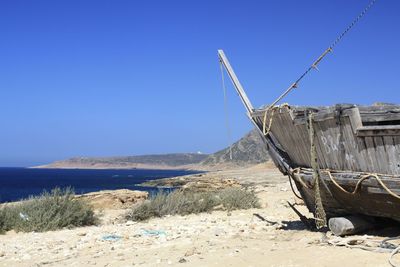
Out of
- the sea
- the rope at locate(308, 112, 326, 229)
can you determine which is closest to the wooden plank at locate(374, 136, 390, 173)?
the rope at locate(308, 112, 326, 229)

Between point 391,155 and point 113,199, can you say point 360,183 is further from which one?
point 113,199

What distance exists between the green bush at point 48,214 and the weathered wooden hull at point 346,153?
5.83m

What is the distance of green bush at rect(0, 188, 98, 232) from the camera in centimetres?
1159

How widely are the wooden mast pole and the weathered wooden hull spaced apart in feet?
3.82

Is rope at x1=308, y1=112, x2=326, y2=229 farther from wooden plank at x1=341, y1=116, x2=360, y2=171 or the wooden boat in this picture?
wooden plank at x1=341, y1=116, x2=360, y2=171

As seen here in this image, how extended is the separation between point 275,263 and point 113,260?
8.67ft

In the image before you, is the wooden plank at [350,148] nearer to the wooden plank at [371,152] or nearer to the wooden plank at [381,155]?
the wooden plank at [371,152]

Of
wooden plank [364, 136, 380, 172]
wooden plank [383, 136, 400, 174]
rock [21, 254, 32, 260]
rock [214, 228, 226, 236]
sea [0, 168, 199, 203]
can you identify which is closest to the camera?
wooden plank [383, 136, 400, 174]

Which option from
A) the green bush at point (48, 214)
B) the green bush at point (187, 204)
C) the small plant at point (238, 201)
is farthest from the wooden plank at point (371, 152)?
the small plant at point (238, 201)

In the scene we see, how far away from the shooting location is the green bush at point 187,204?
13312mm

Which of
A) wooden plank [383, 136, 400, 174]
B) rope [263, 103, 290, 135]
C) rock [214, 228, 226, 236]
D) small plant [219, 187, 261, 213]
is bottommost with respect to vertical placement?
rock [214, 228, 226, 236]

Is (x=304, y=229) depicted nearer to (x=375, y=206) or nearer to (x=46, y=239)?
(x=375, y=206)

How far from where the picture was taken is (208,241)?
872cm

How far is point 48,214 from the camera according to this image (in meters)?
11.9
